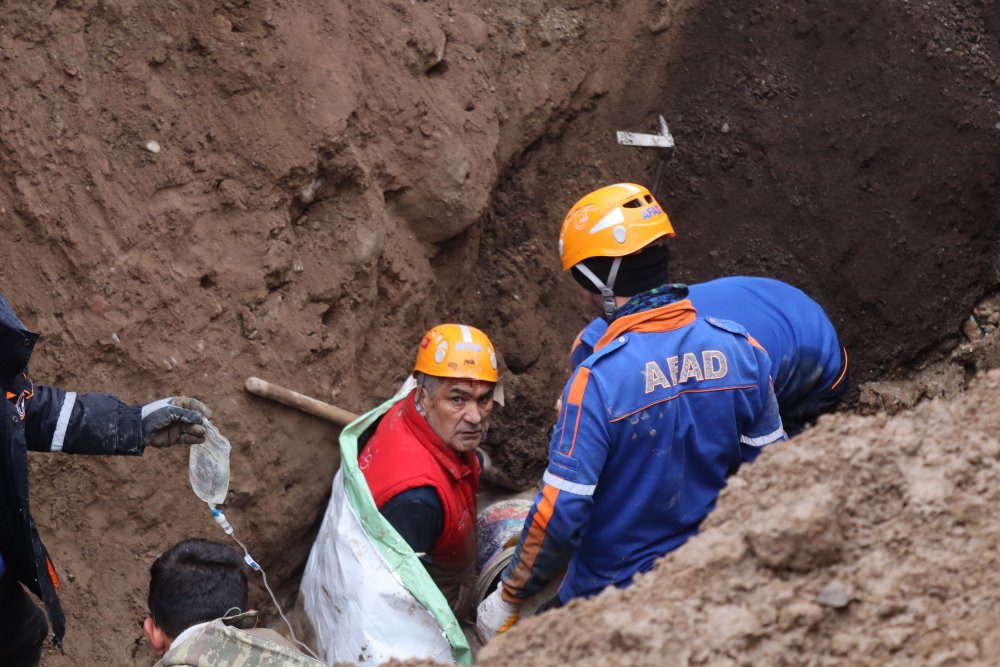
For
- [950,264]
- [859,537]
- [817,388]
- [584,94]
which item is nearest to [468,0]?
[584,94]

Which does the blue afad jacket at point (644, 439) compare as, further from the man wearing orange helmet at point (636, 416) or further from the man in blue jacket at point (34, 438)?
the man in blue jacket at point (34, 438)

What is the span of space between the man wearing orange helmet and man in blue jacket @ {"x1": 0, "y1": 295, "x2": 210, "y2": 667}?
3.85 feet

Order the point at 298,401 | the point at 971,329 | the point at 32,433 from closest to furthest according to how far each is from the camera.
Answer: the point at 32,433, the point at 298,401, the point at 971,329

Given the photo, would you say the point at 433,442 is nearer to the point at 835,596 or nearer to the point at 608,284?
the point at 608,284

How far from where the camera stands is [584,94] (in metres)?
5.27

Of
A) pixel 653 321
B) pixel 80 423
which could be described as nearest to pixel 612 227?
pixel 653 321

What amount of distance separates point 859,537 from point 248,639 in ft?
4.77

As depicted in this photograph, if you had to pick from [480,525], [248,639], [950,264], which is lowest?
[480,525]

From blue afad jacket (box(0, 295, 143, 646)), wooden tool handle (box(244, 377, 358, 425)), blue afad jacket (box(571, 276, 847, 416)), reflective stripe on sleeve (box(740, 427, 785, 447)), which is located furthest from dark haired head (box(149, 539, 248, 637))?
blue afad jacket (box(571, 276, 847, 416))

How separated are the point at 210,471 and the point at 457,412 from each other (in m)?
0.93

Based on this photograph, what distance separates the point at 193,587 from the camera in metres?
2.71

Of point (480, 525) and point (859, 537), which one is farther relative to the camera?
point (480, 525)

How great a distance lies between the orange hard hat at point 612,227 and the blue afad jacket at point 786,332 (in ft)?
2.53

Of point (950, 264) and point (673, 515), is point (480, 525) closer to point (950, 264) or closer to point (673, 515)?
point (673, 515)
